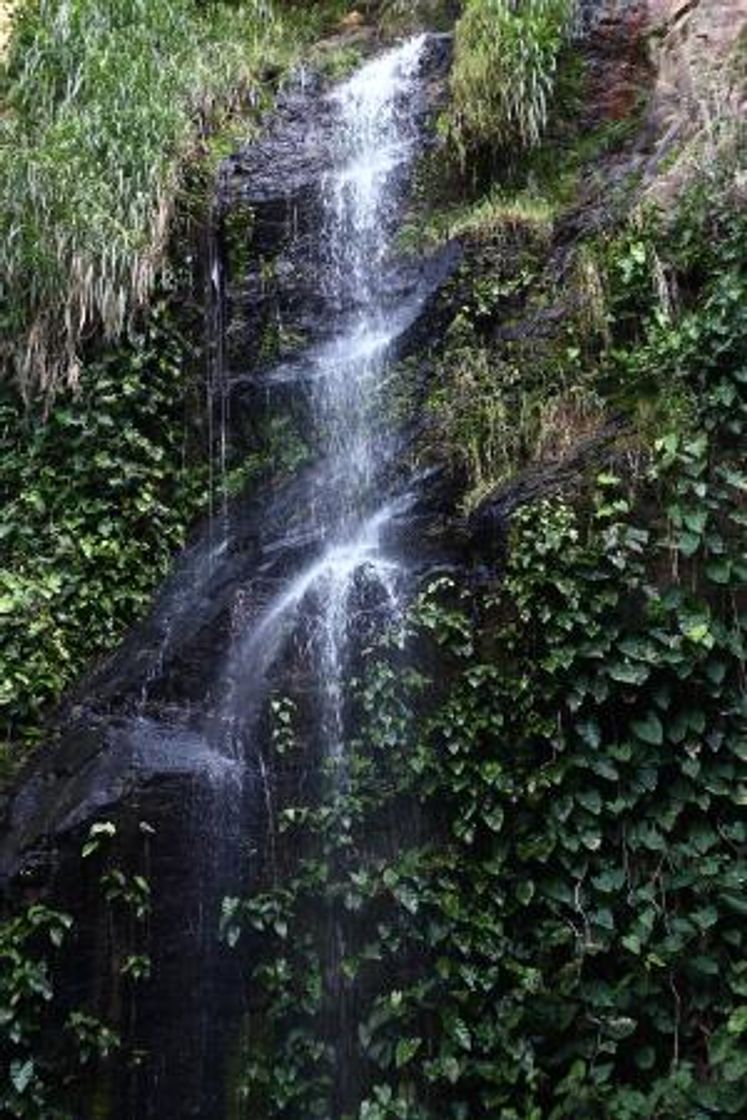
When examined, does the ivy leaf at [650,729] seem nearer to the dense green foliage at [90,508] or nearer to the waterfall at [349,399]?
the waterfall at [349,399]

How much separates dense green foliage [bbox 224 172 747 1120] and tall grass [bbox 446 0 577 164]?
2872 millimetres

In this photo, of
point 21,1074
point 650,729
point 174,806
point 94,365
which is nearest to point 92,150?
point 94,365

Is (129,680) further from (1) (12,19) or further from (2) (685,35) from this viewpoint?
(1) (12,19)

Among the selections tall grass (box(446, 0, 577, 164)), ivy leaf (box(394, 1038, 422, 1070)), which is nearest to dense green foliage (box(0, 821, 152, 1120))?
ivy leaf (box(394, 1038, 422, 1070))

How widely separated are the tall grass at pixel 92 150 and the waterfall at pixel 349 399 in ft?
3.37

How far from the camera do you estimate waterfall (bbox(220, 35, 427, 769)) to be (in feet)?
18.8

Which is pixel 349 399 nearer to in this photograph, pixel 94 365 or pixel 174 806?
pixel 94 365

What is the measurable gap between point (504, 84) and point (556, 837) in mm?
5167

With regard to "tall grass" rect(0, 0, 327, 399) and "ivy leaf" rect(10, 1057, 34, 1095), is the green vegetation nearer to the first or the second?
"tall grass" rect(0, 0, 327, 399)

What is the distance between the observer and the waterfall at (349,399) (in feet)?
18.8

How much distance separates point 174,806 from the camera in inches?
204

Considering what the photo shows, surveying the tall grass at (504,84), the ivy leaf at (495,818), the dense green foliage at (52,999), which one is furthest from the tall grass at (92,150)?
the ivy leaf at (495,818)

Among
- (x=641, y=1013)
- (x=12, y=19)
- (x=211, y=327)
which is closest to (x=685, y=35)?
(x=211, y=327)

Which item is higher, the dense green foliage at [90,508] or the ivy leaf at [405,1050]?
the dense green foliage at [90,508]
